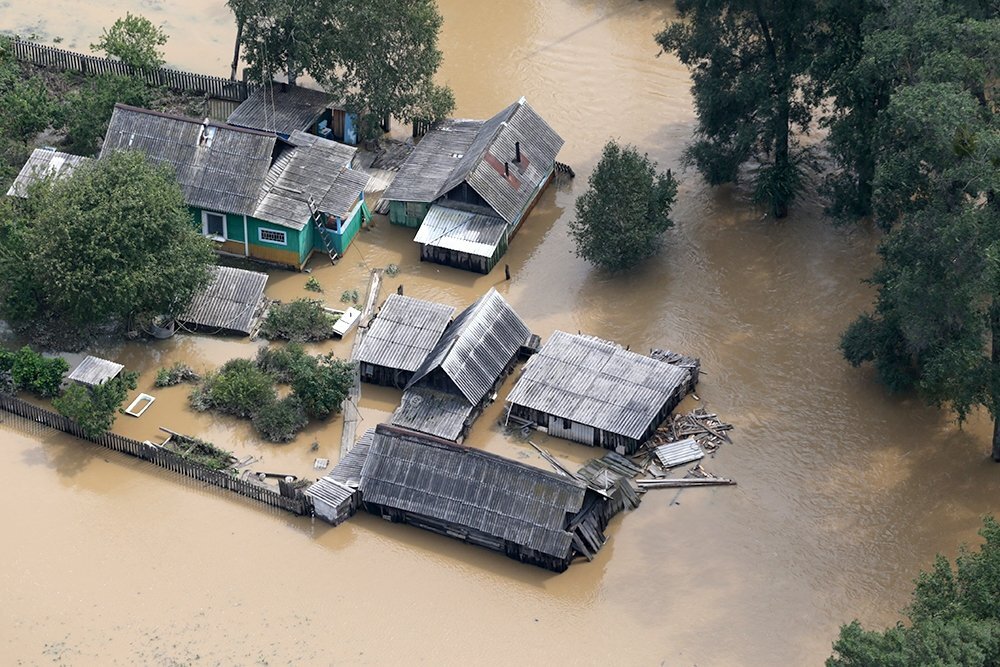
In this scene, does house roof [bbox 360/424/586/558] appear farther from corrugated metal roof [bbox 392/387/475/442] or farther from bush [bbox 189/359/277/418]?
bush [bbox 189/359/277/418]

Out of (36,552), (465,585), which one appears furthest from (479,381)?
(36,552)

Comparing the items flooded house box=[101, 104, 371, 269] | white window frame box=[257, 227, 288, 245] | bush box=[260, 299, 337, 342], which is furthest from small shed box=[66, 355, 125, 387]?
white window frame box=[257, 227, 288, 245]

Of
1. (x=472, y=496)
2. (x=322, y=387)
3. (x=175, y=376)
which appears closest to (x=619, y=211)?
(x=322, y=387)

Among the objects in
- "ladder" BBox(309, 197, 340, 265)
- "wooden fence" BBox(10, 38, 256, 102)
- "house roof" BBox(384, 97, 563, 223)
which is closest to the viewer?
"ladder" BBox(309, 197, 340, 265)

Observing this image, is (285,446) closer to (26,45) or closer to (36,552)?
(36,552)

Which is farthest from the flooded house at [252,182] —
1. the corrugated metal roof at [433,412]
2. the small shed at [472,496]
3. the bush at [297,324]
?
the small shed at [472,496]
